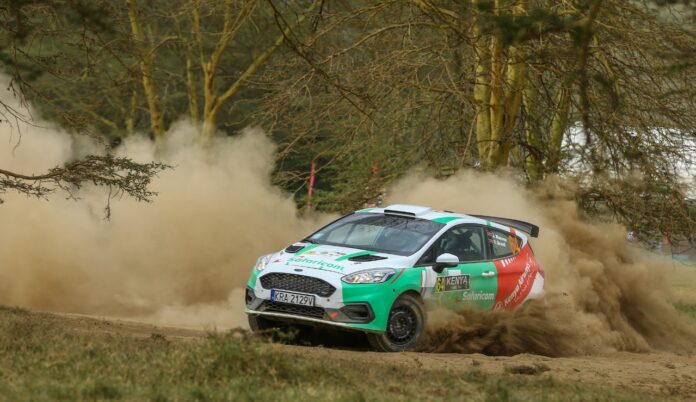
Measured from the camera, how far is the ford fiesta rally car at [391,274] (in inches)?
482

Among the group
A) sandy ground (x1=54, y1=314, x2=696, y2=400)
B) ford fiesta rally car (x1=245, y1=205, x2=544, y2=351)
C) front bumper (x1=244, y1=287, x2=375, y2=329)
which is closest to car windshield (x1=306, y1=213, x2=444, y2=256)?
ford fiesta rally car (x1=245, y1=205, x2=544, y2=351)

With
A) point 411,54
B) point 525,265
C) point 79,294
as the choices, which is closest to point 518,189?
point 411,54

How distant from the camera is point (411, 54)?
66.1 feet

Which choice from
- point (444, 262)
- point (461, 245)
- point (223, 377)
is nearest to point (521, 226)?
point (461, 245)

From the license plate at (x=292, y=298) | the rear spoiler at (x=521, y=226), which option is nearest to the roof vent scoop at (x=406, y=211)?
the rear spoiler at (x=521, y=226)

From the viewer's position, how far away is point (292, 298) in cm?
1235

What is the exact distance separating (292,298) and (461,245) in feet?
8.08

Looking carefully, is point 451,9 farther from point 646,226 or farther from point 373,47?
point 646,226

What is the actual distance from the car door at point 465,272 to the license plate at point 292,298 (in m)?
1.48

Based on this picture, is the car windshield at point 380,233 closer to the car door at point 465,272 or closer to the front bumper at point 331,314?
the car door at point 465,272

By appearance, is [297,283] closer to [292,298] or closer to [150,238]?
[292,298]

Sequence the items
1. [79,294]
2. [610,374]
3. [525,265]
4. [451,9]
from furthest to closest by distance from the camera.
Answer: [451,9] → [79,294] → [525,265] → [610,374]

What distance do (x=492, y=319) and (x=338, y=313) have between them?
2333 millimetres

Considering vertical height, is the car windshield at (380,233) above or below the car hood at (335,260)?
above
